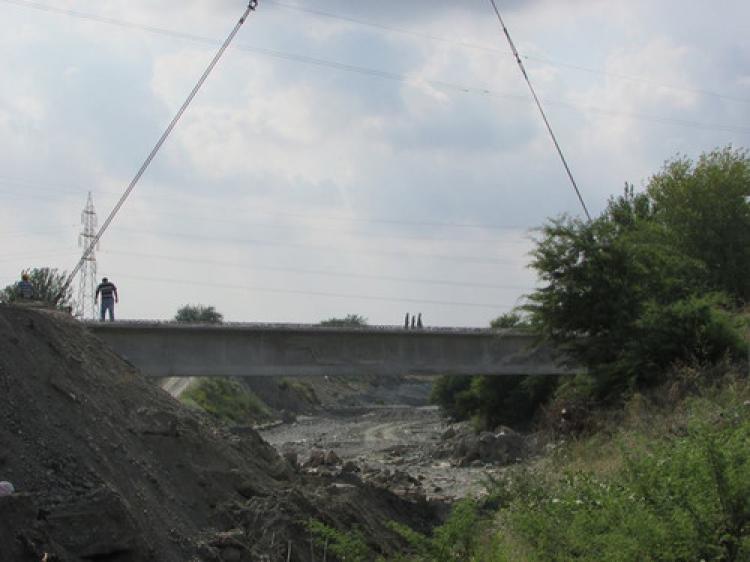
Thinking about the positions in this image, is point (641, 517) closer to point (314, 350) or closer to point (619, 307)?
point (619, 307)

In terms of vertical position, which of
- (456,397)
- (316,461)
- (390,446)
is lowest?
(390,446)

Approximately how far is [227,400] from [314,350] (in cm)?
4735

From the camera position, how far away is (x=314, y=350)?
46688mm

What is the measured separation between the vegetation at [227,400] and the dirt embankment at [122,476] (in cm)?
5542

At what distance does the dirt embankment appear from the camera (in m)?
14.4

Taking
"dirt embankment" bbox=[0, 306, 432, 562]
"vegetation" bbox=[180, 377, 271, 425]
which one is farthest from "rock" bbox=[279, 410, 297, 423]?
"dirt embankment" bbox=[0, 306, 432, 562]

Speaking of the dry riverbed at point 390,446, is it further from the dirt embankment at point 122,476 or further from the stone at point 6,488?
the stone at point 6,488

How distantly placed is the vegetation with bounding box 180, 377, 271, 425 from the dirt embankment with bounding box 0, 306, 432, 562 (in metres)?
55.4

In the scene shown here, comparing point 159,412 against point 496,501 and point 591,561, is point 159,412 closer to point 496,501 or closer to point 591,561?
point 496,501

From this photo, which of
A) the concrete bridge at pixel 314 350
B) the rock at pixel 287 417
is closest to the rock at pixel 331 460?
the concrete bridge at pixel 314 350

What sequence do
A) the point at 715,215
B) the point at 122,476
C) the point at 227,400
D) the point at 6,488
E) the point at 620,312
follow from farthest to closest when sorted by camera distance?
the point at 227,400 → the point at 715,215 → the point at 620,312 → the point at 122,476 → the point at 6,488

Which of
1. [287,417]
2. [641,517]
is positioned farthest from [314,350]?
[287,417]

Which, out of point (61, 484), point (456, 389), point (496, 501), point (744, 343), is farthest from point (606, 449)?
point (456, 389)

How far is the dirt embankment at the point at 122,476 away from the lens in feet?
47.3
